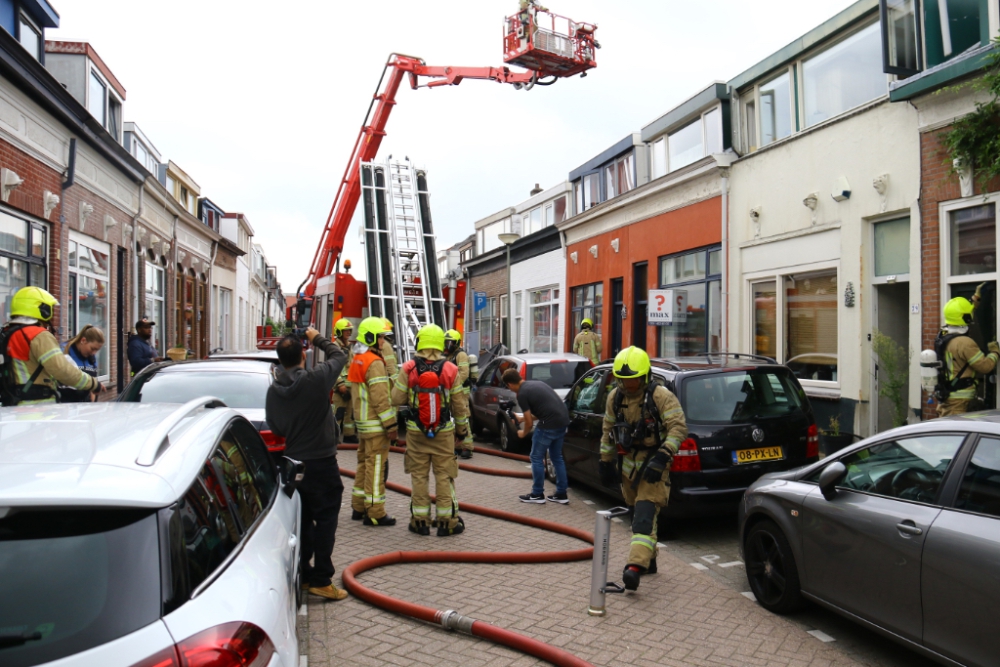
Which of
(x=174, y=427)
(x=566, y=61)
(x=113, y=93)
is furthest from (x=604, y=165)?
(x=174, y=427)

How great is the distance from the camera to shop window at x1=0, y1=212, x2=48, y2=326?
9.71 meters

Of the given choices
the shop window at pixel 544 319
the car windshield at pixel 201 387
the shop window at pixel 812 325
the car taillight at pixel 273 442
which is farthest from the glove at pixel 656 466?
the shop window at pixel 544 319

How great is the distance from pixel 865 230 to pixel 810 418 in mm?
4930

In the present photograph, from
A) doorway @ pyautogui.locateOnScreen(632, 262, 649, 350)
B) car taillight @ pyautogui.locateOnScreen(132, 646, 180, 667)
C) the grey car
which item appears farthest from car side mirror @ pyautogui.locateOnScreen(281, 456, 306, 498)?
doorway @ pyautogui.locateOnScreen(632, 262, 649, 350)

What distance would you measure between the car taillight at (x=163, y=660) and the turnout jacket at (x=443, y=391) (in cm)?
466

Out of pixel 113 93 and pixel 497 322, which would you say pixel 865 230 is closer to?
pixel 113 93

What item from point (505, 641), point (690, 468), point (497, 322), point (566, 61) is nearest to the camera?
point (505, 641)

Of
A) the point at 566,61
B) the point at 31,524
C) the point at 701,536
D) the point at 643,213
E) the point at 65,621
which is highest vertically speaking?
the point at 566,61

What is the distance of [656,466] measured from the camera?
5211mm

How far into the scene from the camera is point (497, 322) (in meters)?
→ 29.7

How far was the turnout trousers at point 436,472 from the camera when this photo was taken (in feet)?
21.8

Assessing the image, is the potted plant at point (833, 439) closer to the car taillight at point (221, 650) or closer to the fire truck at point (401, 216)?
the fire truck at point (401, 216)

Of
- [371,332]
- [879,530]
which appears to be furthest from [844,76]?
[879,530]

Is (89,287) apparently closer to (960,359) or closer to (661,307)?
(661,307)
